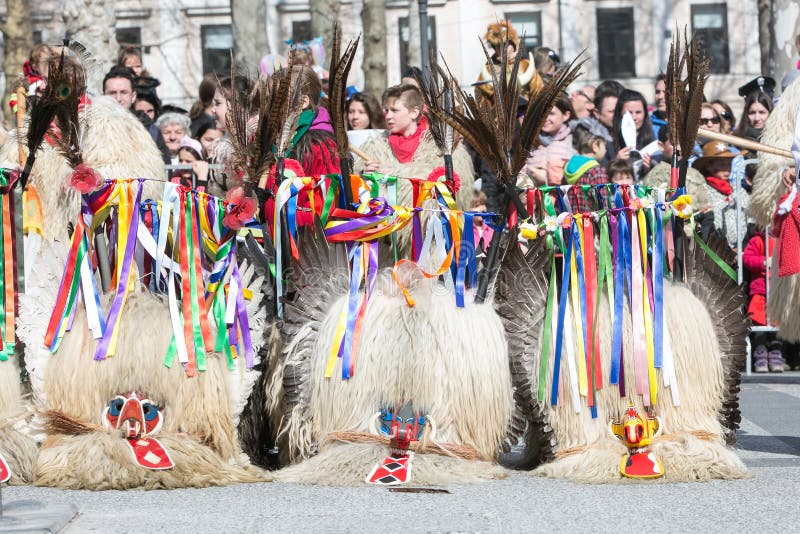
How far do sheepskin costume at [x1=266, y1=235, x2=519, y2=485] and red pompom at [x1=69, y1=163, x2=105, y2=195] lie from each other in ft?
3.11

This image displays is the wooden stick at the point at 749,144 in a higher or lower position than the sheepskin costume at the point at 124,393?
higher

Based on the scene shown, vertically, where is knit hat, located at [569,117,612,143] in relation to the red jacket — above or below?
above

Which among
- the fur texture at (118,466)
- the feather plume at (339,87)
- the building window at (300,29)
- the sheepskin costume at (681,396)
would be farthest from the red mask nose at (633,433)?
the building window at (300,29)

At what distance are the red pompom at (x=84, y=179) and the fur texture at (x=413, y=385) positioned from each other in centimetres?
105

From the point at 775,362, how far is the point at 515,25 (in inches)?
891

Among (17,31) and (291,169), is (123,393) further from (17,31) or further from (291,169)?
(17,31)

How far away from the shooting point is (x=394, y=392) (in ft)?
18.1

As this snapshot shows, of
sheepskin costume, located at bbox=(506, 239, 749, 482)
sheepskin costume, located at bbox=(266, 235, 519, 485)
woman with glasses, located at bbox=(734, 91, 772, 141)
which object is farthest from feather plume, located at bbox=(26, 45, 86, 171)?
woman with glasses, located at bbox=(734, 91, 772, 141)

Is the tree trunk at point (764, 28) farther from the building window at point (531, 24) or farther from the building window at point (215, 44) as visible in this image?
the building window at point (215, 44)

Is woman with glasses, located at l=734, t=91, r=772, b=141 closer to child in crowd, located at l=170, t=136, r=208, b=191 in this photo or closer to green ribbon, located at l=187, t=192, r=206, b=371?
child in crowd, located at l=170, t=136, r=208, b=191

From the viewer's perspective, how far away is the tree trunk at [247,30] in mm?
17484

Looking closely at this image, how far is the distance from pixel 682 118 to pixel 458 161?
1157 mm

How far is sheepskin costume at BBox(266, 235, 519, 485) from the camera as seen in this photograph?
216 inches

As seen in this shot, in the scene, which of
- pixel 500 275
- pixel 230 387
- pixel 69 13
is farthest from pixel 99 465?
pixel 69 13
